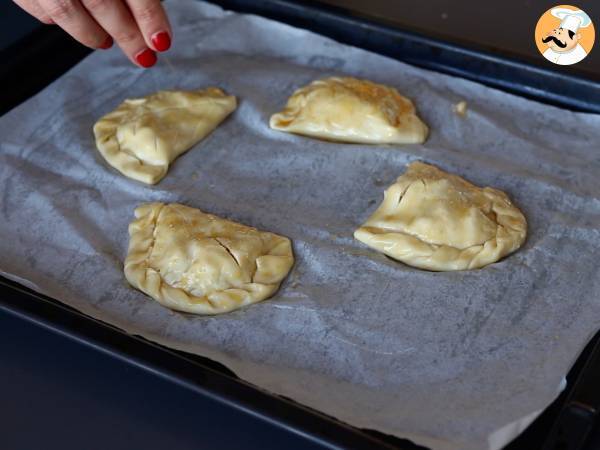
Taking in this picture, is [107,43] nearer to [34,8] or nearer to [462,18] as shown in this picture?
[34,8]

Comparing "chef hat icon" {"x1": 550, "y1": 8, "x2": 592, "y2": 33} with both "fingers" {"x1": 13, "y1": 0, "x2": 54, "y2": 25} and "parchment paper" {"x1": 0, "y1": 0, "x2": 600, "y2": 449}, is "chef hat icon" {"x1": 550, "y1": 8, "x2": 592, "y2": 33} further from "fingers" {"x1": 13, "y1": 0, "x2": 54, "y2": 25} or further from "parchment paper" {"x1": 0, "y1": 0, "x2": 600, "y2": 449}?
"fingers" {"x1": 13, "y1": 0, "x2": 54, "y2": 25}

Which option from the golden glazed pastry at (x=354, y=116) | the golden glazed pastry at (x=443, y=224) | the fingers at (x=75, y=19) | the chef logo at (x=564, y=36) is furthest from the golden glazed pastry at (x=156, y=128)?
the chef logo at (x=564, y=36)

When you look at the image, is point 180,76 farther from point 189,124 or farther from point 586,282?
point 586,282

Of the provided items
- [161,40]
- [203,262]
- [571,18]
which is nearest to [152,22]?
[161,40]

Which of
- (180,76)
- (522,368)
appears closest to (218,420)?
(522,368)

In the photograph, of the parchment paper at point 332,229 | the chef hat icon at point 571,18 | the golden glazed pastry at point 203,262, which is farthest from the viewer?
the chef hat icon at point 571,18

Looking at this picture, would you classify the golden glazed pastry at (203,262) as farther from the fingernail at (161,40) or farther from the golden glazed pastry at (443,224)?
the fingernail at (161,40)
